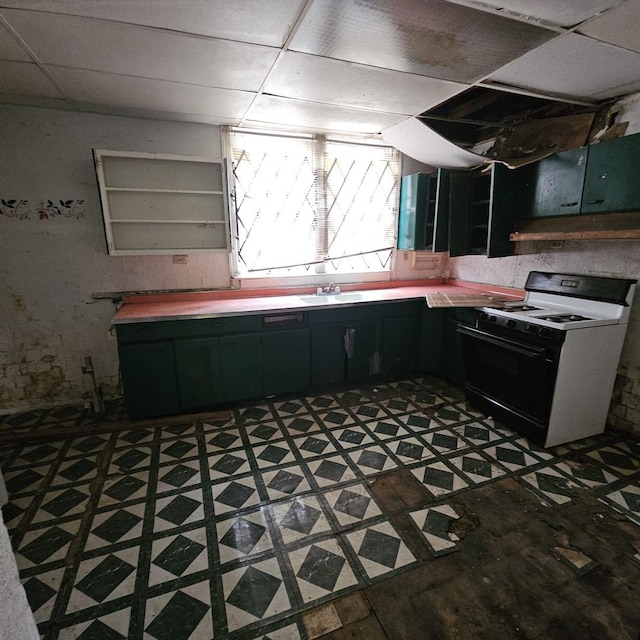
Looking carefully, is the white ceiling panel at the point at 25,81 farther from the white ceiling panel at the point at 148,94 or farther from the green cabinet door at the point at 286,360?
the green cabinet door at the point at 286,360

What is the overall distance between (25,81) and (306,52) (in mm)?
1789

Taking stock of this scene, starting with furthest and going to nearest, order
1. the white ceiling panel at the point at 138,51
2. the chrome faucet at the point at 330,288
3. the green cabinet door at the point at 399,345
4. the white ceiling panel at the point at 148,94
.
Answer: the chrome faucet at the point at 330,288
the green cabinet door at the point at 399,345
the white ceiling panel at the point at 148,94
the white ceiling panel at the point at 138,51

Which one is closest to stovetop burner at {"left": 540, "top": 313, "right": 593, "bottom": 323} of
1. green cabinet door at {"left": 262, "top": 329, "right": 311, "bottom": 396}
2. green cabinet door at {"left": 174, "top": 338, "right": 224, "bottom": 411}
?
green cabinet door at {"left": 262, "top": 329, "right": 311, "bottom": 396}

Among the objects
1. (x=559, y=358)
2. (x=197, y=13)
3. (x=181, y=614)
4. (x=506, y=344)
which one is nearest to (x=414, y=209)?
(x=506, y=344)

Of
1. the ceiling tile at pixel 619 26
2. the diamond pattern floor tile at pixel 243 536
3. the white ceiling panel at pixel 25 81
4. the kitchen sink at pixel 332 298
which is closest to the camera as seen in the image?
the ceiling tile at pixel 619 26

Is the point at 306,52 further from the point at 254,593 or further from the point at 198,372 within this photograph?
the point at 254,593

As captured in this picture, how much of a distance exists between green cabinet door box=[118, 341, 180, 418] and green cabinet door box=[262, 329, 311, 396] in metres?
0.76

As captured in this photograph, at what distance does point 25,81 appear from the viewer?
2.18 metres

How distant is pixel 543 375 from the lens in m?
2.37

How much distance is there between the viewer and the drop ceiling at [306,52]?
1470 millimetres

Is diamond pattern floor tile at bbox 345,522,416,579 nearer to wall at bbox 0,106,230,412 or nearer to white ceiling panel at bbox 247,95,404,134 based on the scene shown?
wall at bbox 0,106,230,412

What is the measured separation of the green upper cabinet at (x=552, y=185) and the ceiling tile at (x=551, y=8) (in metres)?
1.14

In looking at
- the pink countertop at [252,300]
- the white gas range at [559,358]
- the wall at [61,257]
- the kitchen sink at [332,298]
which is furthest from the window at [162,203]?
the white gas range at [559,358]

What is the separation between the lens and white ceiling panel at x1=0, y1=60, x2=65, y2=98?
199 centimetres
